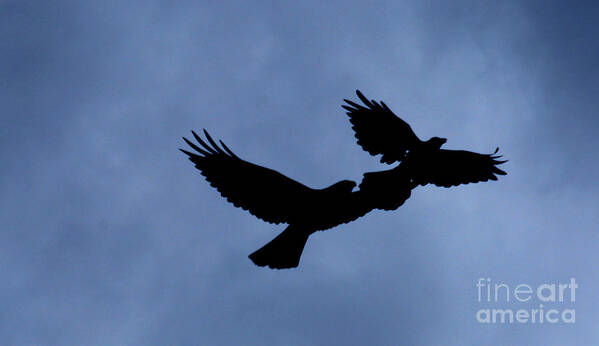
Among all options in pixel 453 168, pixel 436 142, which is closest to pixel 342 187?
pixel 436 142

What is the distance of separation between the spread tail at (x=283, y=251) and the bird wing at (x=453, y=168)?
5.94 feet

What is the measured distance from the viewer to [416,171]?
823cm

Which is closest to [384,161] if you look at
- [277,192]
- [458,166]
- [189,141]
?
[458,166]

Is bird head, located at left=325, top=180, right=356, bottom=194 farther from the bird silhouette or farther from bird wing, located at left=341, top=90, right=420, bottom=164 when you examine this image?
bird wing, located at left=341, top=90, right=420, bottom=164

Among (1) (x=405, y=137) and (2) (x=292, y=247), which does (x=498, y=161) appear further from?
(2) (x=292, y=247)

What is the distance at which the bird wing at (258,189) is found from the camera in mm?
8016

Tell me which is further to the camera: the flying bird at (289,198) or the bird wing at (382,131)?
the bird wing at (382,131)

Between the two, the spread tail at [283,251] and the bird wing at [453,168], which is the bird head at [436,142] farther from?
the spread tail at [283,251]

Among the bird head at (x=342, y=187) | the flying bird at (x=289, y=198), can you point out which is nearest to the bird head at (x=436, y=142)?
the flying bird at (x=289, y=198)

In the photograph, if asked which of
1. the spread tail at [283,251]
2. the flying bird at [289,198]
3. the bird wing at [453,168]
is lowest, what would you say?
the spread tail at [283,251]

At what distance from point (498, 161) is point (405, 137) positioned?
176 cm

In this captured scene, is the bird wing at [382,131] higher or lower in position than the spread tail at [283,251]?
higher

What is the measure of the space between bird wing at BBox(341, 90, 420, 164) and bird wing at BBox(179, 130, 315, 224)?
1.49 m

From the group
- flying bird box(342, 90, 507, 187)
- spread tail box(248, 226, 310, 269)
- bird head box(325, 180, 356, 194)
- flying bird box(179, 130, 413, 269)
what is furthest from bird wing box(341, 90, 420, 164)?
spread tail box(248, 226, 310, 269)
